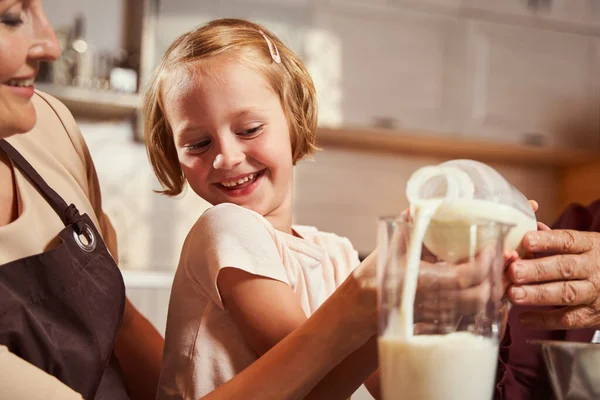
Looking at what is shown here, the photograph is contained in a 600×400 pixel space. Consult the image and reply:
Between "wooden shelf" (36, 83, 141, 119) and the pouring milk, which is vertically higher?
the pouring milk

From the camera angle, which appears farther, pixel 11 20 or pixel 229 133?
pixel 229 133

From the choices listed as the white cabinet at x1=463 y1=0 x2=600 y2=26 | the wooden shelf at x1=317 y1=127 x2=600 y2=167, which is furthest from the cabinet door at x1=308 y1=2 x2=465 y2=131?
the white cabinet at x1=463 y1=0 x2=600 y2=26

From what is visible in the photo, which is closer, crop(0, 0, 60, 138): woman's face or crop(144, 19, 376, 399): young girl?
crop(0, 0, 60, 138): woman's face

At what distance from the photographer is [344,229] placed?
13.8ft

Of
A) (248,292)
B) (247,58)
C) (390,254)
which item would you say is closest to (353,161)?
(247,58)

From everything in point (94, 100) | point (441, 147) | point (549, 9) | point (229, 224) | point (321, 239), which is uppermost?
point (549, 9)

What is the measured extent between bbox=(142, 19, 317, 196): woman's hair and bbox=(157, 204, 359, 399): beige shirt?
27cm

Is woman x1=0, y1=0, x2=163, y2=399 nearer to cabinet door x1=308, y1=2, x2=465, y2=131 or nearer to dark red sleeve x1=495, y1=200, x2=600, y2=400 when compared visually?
dark red sleeve x1=495, y1=200, x2=600, y2=400

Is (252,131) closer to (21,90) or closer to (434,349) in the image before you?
(21,90)

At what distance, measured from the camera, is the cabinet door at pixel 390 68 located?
3.87 meters

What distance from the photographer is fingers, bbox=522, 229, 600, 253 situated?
783 mm

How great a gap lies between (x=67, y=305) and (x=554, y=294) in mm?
598

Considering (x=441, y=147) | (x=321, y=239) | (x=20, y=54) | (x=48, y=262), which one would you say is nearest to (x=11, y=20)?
(x=20, y=54)

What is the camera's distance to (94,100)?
344cm
